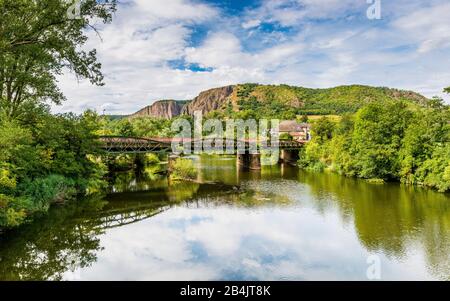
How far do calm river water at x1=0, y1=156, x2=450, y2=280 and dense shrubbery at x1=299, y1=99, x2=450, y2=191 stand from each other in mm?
3603

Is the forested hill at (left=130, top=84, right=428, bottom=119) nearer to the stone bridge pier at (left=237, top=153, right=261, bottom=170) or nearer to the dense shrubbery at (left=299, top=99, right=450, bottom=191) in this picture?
the stone bridge pier at (left=237, top=153, right=261, bottom=170)

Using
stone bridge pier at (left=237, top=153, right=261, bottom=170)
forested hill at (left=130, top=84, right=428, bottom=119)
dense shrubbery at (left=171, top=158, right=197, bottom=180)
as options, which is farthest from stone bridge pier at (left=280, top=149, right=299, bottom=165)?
forested hill at (left=130, top=84, right=428, bottom=119)

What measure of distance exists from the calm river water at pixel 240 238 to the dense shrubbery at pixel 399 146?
11.8 feet

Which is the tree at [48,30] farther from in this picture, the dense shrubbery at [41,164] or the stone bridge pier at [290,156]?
the stone bridge pier at [290,156]

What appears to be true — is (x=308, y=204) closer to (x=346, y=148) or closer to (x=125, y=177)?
(x=346, y=148)

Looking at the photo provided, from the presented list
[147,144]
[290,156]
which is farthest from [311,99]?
[147,144]

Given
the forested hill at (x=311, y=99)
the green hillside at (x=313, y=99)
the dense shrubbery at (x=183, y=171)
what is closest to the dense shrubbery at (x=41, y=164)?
the dense shrubbery at (x=183, y=171)

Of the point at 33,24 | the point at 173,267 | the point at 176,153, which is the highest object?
the point at 33,24

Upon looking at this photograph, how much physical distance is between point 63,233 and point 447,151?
1081 inches

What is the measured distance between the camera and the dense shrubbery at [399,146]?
30.5m

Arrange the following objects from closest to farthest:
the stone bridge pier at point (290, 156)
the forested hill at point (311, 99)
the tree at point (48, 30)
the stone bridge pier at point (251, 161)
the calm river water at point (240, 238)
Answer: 1. the tree at point (48, 30)
2. the calm river water at point (240, 238)
3. the stone bridge pier at point (251, 161)
4. the stone bridge pier at point (290, 156)
5. the forested hill at point (311, 99)

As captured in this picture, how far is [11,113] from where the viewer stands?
18.0 m
